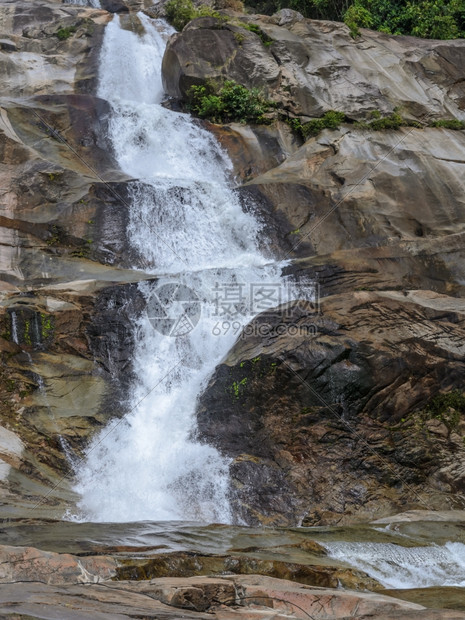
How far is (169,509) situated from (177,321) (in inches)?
174

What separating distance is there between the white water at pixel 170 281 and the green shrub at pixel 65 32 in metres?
1.64

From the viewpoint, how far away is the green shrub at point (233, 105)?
66.0 ft

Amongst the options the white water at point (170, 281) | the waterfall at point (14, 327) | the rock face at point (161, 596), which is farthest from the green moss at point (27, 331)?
the rock face at point (161, 596)

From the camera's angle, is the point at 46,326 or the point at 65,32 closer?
the point at 46,326

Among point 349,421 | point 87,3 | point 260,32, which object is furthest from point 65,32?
point 349,421

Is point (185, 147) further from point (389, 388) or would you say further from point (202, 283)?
point (389, 388)

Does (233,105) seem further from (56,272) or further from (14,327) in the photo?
(14,327)

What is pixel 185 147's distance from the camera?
746 inches

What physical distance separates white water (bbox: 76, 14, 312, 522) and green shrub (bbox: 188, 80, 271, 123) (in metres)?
1.10

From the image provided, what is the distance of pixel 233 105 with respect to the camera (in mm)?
20172

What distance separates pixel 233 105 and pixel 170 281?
888 centimetres

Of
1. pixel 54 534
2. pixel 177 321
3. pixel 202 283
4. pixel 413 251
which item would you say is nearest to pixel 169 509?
pixel 54 534

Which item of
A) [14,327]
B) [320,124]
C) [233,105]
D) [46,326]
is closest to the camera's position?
[14,327]

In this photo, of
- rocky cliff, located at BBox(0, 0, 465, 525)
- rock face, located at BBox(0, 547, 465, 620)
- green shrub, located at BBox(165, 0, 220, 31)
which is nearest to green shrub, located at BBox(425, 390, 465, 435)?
rocky cliff, located at BBox(0, 0, 465, 525)
